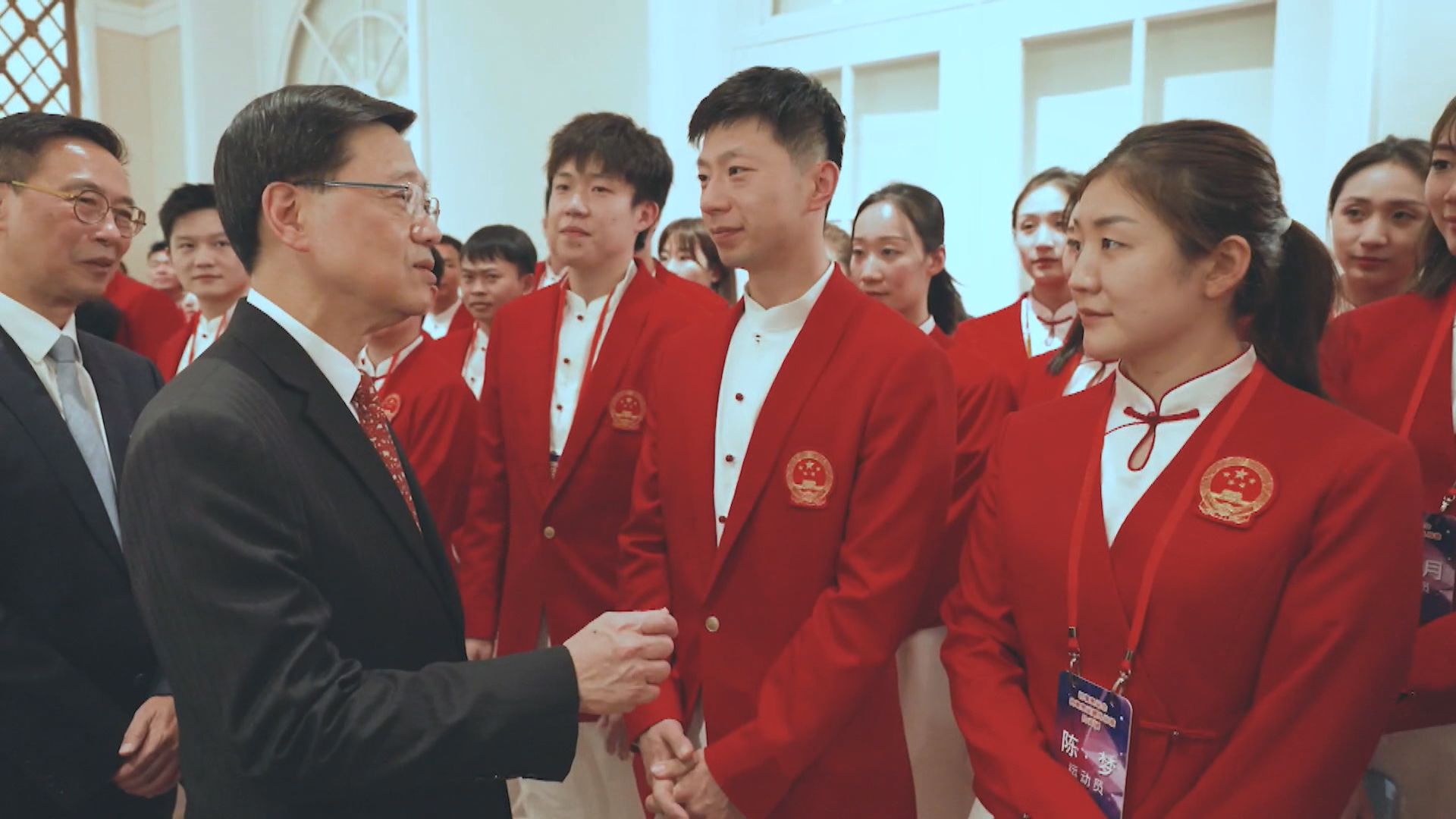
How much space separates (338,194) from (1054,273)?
1.91 meters

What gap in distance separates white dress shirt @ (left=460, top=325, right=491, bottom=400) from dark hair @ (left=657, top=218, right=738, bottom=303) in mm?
795

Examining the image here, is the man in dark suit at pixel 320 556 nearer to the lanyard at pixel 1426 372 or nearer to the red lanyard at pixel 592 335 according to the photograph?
the red lanyard at pixel 592 335

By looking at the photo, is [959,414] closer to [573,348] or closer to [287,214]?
[573,348]

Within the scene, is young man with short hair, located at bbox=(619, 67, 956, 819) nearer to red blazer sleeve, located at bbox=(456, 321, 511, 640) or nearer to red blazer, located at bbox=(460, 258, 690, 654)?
red blazer, located at bbox=(460, 258, 690, 654)

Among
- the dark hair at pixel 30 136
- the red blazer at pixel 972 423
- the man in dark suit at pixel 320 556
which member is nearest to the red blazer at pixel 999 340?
the red blazer at pixel 972 423

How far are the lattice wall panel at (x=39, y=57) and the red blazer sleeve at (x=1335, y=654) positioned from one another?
349 inches

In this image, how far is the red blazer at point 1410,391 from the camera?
4.85 feet

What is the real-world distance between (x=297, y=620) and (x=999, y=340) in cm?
203

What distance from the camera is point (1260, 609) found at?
127cm

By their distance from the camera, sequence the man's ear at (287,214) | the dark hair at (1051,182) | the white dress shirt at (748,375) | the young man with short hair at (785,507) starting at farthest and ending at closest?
the dark hair at (1051,182)
the white dress shirt at (748,375)
the young man with short hair at (785,507)
the man's ear at (287,214)

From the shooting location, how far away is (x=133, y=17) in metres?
8.10

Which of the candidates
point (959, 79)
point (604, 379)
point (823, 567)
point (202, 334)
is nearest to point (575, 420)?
point (604, 379)

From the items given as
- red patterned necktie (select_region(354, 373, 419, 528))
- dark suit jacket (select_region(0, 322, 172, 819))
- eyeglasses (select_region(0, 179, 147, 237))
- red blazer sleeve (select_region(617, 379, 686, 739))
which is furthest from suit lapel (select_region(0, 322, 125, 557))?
red blazer sleeve (select_region(617, 379, 686, 739))

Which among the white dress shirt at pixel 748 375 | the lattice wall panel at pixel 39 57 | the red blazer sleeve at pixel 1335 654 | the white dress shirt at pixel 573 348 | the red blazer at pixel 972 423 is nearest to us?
the red blazer sleeve at pixel 1335 654
